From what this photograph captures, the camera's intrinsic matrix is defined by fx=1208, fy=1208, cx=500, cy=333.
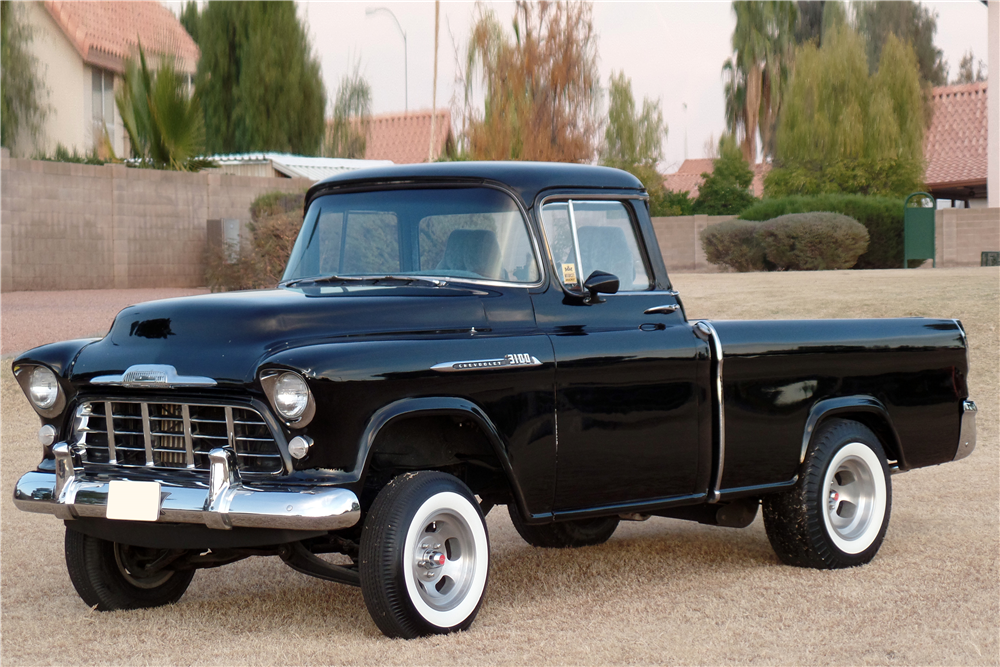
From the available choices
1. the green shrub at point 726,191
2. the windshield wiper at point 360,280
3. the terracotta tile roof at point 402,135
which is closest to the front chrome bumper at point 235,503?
the windshield wiper at point 360,280

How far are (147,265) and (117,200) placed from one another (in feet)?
5.41

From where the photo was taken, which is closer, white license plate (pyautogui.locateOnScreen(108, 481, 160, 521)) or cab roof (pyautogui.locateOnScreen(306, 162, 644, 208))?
white license plate (pyautogui.locateOnScreen(108, 481, 160, 521))

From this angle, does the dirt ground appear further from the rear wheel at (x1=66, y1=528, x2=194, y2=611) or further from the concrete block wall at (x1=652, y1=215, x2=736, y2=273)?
the concrete block wall at (x1=652, y1=215, x2=736, y2=273)

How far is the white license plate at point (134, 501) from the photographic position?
475 cm

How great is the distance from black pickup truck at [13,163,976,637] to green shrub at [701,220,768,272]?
799 inches

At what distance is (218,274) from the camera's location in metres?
25.0

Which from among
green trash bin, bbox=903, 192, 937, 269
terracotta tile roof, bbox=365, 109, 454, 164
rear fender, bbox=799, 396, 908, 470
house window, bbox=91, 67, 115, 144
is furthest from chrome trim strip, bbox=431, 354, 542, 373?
terracotta tile roof, bbox=365, 109, 454, 164

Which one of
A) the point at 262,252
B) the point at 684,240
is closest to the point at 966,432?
the point at 262,252

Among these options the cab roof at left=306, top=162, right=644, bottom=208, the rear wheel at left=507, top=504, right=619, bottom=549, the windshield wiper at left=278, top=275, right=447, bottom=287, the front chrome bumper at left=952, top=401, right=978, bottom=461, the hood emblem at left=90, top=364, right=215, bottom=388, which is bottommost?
the rear wheel at left=507, top=504, right=619, bottom=549

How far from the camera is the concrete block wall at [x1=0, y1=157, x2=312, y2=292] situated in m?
23.6

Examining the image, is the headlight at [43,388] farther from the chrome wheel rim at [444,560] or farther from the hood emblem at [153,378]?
the chrome wheel rim at [444,560]

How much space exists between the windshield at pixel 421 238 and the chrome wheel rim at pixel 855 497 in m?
2.17

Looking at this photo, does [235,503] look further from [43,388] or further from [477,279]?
[477,279]

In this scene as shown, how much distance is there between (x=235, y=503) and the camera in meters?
4.57
